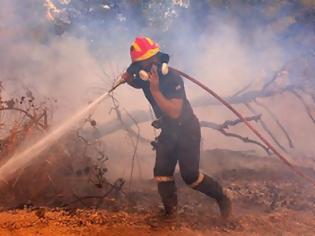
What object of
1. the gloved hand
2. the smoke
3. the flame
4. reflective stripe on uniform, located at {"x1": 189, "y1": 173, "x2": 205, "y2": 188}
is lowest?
reflective stripe on uniform, located at {"x1": 189, "y1": 173, "x2": 205, "y2": 188}

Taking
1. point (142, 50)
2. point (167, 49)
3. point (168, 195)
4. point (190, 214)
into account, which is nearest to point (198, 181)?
point (168, 195)

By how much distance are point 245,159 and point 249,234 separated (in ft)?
11.6

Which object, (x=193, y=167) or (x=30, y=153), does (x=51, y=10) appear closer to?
(x=30, y=153)

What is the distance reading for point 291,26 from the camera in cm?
888

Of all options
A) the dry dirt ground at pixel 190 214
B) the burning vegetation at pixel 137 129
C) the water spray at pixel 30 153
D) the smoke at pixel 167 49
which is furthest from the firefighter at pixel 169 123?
the smoke at pixel 167 49

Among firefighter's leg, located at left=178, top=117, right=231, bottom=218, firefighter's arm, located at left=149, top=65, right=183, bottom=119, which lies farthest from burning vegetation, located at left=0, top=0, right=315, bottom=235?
firefighter's arm, located at left=149, top=65, right=183, bottom=119

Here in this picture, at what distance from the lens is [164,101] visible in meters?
4.82

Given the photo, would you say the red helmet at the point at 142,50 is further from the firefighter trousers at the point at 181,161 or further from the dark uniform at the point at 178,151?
the firefighter trousers at the point at 181,161

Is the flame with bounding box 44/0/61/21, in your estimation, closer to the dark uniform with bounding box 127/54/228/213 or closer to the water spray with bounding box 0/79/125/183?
the water spray with bounding box 0/79/125/183

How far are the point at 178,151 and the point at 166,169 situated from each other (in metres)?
0.27

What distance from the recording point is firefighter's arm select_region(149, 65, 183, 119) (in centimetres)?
478

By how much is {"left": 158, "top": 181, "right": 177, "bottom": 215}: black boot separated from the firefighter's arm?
855 mm

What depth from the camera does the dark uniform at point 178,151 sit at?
4.97m

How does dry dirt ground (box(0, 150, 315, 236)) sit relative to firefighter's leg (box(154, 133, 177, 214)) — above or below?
below
